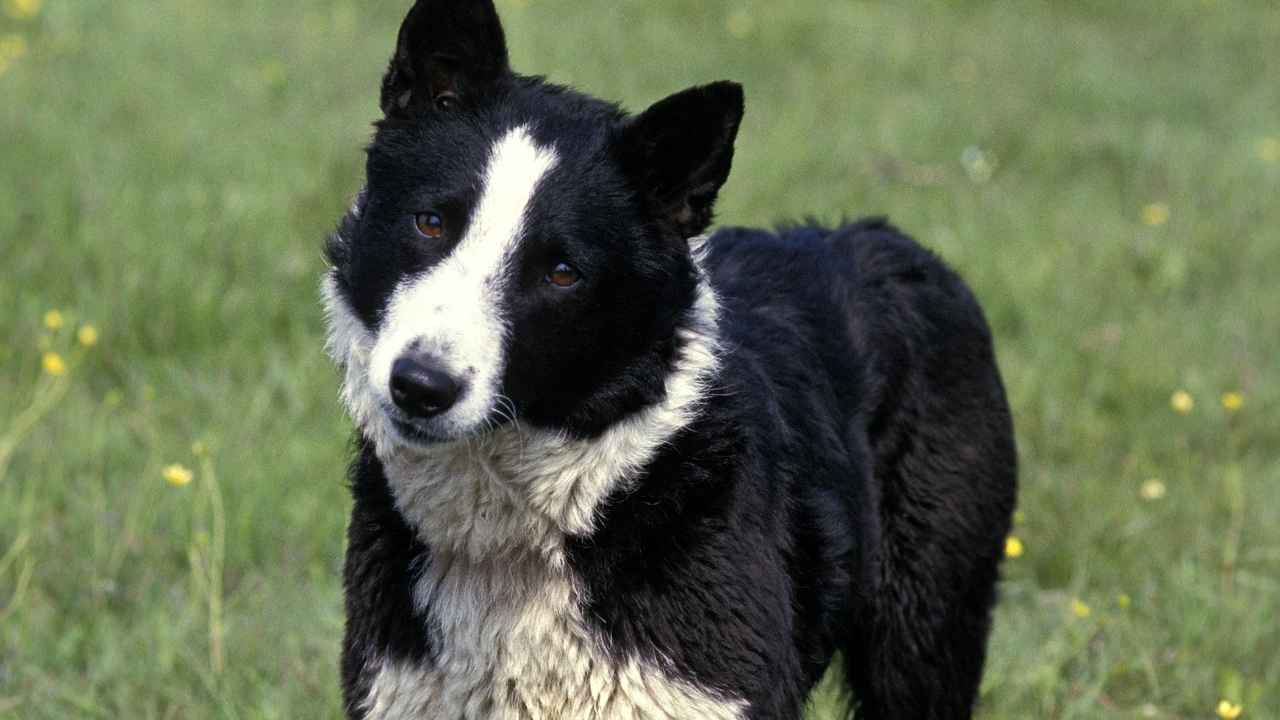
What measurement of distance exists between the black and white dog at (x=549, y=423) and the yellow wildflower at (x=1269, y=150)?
674 cm

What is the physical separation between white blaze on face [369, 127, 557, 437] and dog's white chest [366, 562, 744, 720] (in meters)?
0.38

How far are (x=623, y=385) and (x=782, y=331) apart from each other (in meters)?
0.76

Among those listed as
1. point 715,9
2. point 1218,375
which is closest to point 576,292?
point 1218,375

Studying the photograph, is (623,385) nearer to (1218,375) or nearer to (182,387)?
(182,387)

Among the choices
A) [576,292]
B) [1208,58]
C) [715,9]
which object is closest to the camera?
[576,292]

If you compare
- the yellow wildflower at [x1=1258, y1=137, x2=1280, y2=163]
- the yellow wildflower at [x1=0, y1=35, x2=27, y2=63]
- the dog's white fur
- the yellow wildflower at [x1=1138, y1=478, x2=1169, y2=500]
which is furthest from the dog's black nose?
the yellow wildflower at [x1=1258, y1=137, x2=1280, y2=163]

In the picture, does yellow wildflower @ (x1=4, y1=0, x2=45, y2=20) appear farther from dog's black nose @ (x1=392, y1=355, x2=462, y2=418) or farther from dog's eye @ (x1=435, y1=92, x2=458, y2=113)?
dog's black nose @ (x1=392, y1=355, x2=462, y2=418)

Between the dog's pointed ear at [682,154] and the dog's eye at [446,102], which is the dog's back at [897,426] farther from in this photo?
the dog's eye at [446,102]

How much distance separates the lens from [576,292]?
3014mm

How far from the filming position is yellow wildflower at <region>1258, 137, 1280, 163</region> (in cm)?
920

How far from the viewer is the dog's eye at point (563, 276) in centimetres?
299

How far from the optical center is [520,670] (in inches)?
118

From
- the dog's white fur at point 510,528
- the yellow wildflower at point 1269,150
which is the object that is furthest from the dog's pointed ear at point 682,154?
the yellow wildflower at point 1269,150

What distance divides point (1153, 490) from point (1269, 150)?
464cm
